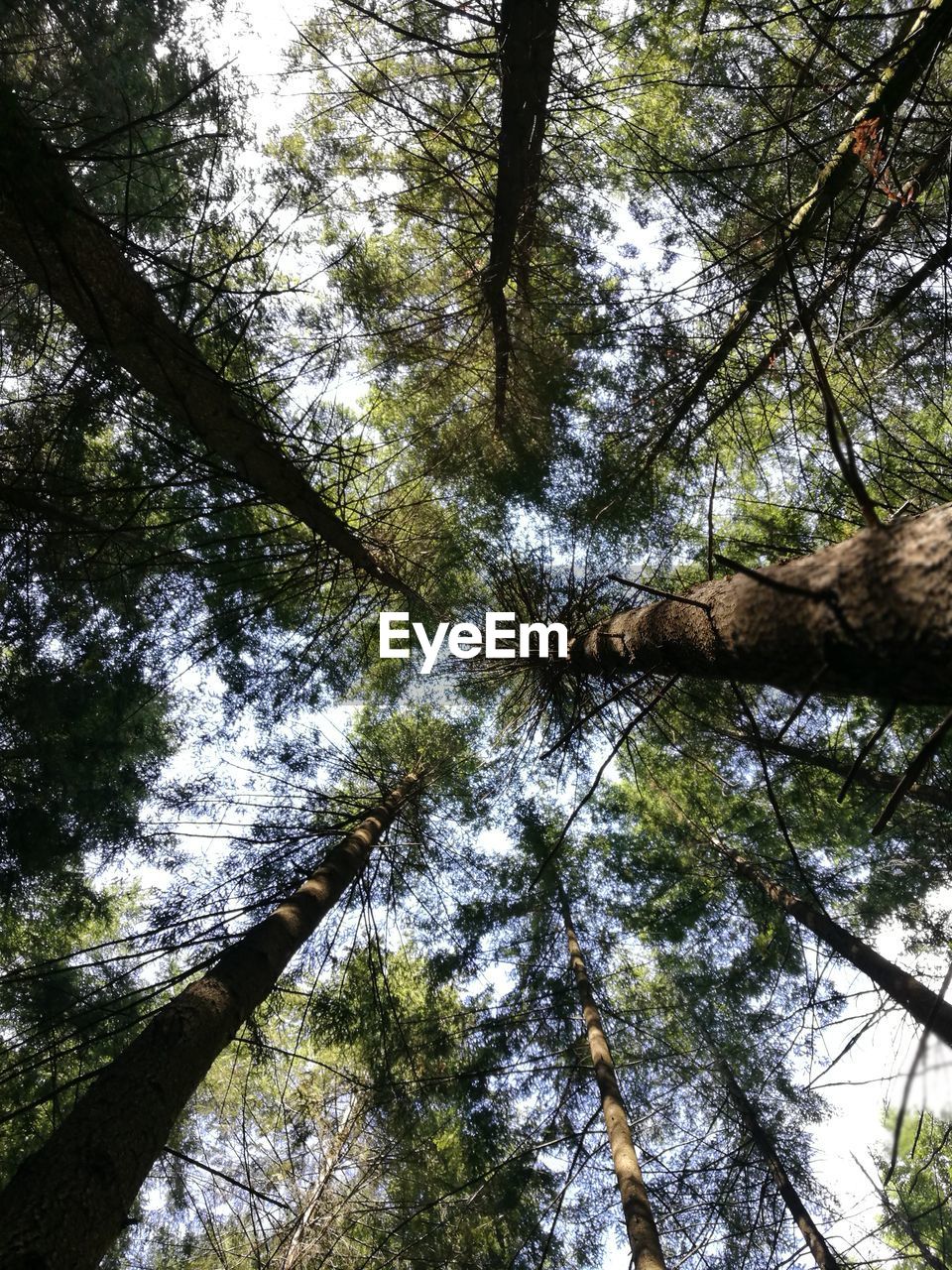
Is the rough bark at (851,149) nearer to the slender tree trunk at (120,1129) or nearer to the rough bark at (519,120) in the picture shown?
the rough bark at (519,120)

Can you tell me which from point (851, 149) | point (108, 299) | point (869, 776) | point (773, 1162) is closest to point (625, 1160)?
point (773, 1162)

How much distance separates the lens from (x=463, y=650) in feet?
17.9

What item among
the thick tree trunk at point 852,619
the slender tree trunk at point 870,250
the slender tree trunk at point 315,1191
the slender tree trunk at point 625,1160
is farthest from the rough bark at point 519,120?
the slender tree trunk at point 315,1191

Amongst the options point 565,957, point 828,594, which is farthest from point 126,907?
point 828,594

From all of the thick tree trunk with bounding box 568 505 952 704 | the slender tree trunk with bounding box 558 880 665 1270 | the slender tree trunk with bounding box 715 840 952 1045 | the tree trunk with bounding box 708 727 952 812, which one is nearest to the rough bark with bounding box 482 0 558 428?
the thick tree trunk with bounding box 568 505 952 704

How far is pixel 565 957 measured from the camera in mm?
7195

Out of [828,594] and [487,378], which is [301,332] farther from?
[828,594]

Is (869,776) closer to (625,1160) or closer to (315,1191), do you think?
(625,1160)

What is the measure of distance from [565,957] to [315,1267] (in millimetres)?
3506

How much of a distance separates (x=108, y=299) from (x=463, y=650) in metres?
3.48

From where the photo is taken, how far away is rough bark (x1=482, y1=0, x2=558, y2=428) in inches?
125

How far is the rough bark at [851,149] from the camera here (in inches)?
80.7

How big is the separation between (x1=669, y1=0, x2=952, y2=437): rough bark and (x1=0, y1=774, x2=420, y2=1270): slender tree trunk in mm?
2952

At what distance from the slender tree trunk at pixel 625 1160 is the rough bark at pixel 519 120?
5683 mm
